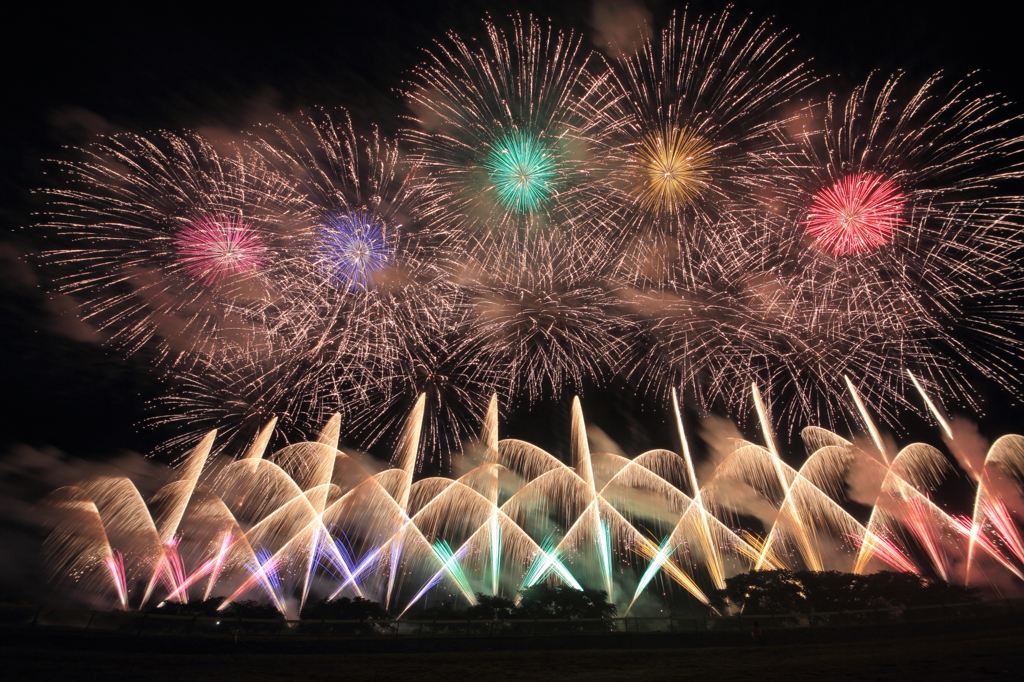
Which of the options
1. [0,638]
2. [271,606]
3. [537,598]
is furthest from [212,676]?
[537,598]

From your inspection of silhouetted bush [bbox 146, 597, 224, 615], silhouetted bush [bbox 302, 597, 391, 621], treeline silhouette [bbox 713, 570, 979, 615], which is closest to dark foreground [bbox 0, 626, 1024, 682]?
treeline silhouette [bbox 713, 570, 979, 615]

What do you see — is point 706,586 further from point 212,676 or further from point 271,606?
point 212,676

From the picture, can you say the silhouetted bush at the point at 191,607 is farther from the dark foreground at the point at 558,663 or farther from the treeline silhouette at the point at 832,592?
the treeline silhouette at the point at 832,592

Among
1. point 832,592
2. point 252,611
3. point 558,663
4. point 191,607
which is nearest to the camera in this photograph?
point 558,663

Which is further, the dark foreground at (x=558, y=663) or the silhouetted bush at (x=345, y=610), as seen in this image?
the silhouetted bush at (x=345, y=610)

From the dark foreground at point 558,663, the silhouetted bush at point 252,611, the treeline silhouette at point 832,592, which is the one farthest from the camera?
the silhouetted bush at point 252,611

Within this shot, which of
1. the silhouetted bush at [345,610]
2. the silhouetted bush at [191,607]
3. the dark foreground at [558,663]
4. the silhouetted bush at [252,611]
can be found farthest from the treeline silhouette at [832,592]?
the silhouetted bush at [191,607]

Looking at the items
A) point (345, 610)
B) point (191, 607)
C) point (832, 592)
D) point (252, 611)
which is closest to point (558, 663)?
point (345, 610)

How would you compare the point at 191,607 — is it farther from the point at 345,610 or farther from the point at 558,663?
the point at 558,663
